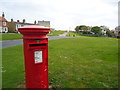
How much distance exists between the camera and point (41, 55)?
8.05 feet

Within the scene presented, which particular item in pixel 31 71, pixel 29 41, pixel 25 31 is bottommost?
pixel 31 71

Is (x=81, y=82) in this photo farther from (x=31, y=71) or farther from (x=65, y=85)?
(x=31, y=71)

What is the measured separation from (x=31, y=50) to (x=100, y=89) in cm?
207

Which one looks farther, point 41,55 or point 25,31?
point 41,55

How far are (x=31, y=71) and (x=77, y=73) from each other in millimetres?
2215

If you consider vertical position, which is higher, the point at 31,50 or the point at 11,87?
the point at 31,50

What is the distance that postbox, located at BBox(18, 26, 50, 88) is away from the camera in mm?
2312

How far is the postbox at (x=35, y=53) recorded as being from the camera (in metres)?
2.31

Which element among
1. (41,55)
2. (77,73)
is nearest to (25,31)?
(41,55)

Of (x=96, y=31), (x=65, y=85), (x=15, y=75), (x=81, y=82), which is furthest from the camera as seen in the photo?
(x=96, y=31)

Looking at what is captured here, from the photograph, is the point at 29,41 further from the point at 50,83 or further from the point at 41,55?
the point at 50,83

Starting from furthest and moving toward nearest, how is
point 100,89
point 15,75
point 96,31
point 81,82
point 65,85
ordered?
point 96,31, point 15,75, point 81,82, point 65,85, point 100,89

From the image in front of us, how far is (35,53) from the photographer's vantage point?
2.40m

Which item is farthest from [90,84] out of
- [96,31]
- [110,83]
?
[96,31]
